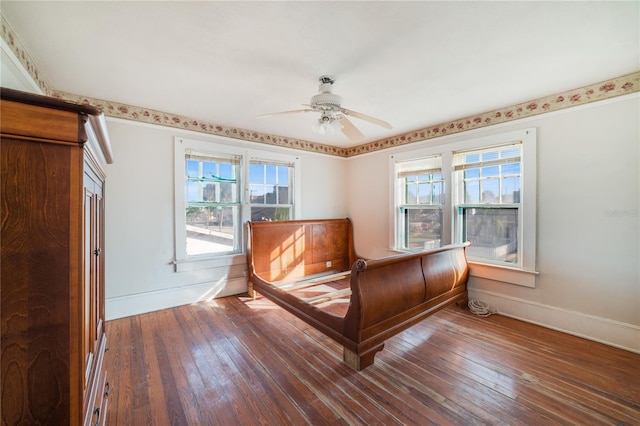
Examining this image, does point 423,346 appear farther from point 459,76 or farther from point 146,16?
point 146,16

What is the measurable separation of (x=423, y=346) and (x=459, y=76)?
2558mm

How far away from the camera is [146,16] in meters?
1.67

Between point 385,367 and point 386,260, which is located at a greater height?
point 386,260

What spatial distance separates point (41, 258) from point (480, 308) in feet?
12.9

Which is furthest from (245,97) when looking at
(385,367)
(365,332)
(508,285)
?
(508,285)

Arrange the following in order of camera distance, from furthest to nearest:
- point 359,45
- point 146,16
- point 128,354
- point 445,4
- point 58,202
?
1. point 128,354
2. point 359,45
3. point 146,16
4. point 445,4
5. point 58,202

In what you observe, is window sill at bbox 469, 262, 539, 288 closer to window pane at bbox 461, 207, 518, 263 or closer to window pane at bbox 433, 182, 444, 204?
window pane at bbox 461, 207, 518, 263

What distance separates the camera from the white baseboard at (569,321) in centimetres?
246

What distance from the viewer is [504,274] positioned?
10.5ft

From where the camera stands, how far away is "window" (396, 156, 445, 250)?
396cm

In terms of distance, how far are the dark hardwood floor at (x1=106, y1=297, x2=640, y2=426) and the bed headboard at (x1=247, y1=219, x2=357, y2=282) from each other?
1.22 meters

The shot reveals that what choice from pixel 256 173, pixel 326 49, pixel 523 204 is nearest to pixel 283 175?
pixel 256 173

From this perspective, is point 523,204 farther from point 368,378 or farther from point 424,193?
point 368,378

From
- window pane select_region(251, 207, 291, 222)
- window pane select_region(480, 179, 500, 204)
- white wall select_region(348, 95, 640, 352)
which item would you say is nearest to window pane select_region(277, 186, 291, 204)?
window pane select_region(251, 207, 291, 222)
